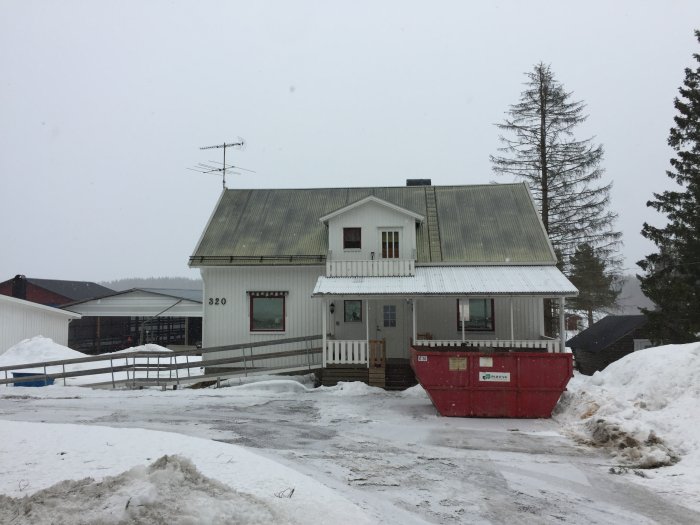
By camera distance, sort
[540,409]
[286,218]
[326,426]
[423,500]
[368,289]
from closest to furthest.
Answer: [423,500] < [326,426] < [540,409] < [368,289] < [286,218]

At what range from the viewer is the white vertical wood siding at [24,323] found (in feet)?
87.6

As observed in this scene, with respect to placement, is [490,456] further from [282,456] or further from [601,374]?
[601,374]

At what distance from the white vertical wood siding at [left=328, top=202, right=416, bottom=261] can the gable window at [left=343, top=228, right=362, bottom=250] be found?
0.14 m

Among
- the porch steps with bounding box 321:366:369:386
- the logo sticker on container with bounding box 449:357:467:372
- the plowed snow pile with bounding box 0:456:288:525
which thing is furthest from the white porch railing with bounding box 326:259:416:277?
the plowed snow pile with bounding box 0:456:288:525

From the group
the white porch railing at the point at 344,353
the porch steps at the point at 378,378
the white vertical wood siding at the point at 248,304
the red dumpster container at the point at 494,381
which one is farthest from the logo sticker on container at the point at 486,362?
the white vertical wood siding at the point at 248,304

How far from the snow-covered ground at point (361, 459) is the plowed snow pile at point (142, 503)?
2cm

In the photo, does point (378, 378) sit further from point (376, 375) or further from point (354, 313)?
point (354, 313)

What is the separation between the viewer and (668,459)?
821 cm

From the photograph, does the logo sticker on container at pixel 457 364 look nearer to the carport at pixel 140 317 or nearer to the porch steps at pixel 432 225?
the porch steps at pixel 432 225

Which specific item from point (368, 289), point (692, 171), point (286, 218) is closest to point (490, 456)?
point (368, 289)

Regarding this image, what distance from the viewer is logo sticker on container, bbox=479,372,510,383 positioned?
40.2 ft

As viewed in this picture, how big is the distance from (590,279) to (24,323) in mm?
33029

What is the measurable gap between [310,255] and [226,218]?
186 inches

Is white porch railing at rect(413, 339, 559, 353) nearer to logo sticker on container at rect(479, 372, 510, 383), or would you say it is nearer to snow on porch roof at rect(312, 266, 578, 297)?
snow on porch roof at rect(312, 266, 578, 297)
